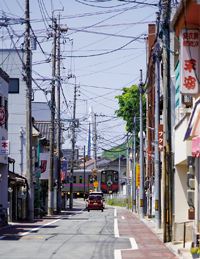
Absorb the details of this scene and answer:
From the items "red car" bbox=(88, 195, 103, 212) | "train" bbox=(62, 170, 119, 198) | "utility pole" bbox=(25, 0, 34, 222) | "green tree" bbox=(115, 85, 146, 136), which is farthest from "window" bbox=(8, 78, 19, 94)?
"train" bbox=(62, 170, 119, 198)

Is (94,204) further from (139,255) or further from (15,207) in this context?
(139,255)

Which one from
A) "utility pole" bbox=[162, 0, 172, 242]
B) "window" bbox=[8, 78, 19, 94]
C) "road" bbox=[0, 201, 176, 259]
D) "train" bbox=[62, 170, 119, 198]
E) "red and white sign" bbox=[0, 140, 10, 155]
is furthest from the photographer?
"train" bbox=[62, 170, 119, 198]

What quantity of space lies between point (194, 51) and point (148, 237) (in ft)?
32.3

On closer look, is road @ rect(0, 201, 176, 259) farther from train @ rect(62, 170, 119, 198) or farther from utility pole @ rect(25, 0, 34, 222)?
train @ rect(62, 170, 119, 198)

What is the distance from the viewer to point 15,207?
37.7 meters

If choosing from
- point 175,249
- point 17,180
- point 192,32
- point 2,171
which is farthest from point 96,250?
point 17,180

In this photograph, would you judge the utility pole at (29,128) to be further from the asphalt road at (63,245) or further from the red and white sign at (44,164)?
the red and white sign at (44,164)

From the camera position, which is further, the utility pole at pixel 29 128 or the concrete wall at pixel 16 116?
the concrete wall at pixel 16 116

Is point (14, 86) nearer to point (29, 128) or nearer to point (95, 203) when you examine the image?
point (29, 128)

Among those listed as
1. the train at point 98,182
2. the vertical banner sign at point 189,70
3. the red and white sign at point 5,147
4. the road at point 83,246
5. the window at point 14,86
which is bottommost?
the road at point 83,246

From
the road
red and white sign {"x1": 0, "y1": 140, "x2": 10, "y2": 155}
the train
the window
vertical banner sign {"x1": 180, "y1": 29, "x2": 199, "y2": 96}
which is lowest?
the road

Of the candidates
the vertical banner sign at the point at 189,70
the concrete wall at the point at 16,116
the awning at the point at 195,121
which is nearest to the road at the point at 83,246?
the awning at the point at 195,121

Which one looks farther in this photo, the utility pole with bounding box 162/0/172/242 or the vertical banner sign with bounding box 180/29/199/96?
the utility pole with bounding box 162/0/172/242

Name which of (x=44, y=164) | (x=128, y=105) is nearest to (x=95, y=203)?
(x=44, y=164)
